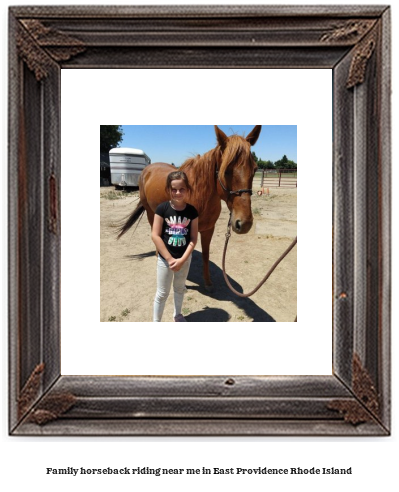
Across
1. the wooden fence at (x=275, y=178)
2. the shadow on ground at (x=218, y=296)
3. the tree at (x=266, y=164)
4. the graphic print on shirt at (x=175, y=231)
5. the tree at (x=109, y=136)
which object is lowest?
the shadow on ground at (x=218, y=296)

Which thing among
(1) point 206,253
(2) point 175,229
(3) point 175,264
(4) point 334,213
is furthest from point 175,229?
(4) point 334,213

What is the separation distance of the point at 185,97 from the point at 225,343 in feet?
3.73

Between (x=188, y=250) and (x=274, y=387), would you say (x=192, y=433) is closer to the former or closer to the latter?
(x=274, y=387)

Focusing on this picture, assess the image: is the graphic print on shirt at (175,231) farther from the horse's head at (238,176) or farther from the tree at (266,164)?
the tree at (266,164)

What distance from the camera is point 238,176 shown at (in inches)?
51.3

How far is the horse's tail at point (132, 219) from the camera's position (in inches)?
57.3

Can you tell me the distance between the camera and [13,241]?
40.2 inches

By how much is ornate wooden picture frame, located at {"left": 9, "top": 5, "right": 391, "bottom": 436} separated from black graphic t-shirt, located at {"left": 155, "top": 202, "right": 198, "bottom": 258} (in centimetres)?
47

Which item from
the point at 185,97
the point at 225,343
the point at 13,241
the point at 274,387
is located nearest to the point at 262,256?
the point at 225,343

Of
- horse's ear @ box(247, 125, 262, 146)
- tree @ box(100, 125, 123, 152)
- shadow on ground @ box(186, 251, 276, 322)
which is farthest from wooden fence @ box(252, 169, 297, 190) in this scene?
tree @ box(100, 125, 123, 152)

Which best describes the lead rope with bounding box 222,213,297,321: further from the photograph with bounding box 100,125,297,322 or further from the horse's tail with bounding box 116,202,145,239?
the horse's tail with bounding box 116,202,145,239

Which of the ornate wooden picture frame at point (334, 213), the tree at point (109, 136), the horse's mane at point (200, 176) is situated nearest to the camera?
the ornate wooden picture frame at point (334, 213)

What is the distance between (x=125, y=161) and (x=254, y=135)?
0.69 metres

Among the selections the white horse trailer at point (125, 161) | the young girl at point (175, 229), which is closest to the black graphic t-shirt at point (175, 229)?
the young girl at point (175, 229)
